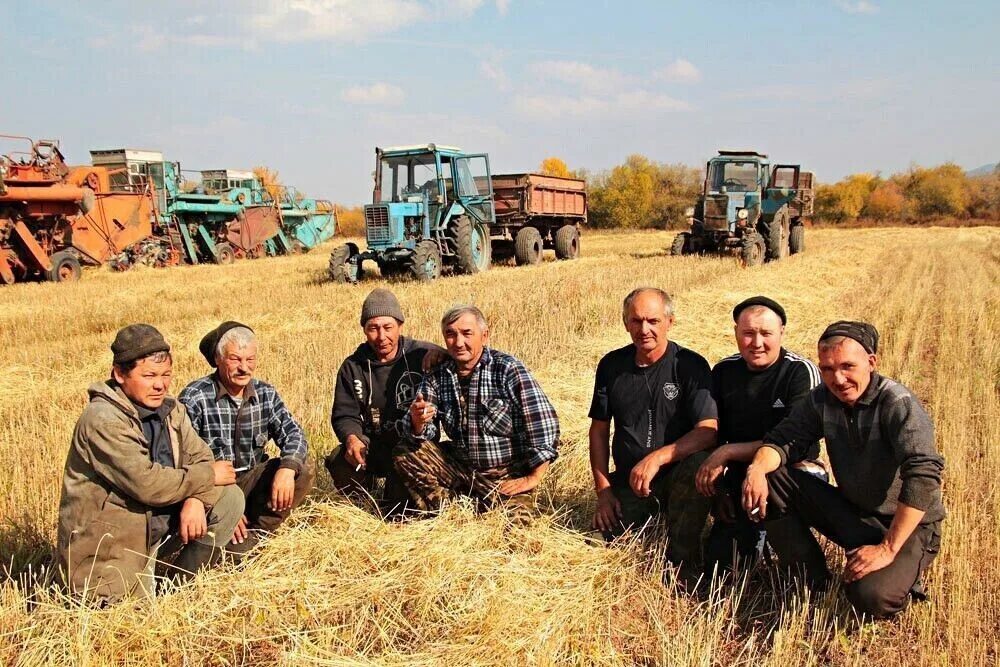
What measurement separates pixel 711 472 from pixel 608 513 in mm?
571

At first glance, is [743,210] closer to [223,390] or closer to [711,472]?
[711,472]

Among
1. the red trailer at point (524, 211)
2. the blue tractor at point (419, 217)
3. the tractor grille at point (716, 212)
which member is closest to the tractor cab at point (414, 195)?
the blue tractor at point (419, 217)

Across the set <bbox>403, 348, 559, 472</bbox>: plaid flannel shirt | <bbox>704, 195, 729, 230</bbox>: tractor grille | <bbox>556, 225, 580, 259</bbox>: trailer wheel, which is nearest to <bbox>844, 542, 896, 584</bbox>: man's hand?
<bbox>403, 348, 559, 472</bbox>: plaid flannel shirt

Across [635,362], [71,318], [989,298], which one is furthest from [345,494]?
[989,298]

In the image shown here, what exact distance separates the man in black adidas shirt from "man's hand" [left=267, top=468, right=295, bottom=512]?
1.81 meters

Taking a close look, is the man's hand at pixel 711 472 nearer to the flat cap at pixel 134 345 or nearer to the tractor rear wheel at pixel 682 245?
the flat cap at pixel 134 345

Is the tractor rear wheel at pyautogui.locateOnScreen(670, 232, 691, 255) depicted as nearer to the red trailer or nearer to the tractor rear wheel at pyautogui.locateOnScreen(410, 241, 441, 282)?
the red trailer

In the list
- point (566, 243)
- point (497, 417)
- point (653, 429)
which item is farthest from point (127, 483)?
point (566, 243)

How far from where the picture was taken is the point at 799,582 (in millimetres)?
3086

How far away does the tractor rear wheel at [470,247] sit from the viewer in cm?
1393

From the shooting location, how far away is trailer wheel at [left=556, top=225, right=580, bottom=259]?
19.2 meters

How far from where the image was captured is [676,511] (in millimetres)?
3352

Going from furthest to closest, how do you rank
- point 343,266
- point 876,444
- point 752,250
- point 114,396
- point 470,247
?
point 752,250
point 470,247
point 343,266
point 114,396
point 876,444

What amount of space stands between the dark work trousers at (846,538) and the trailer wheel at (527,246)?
14.1 meters
